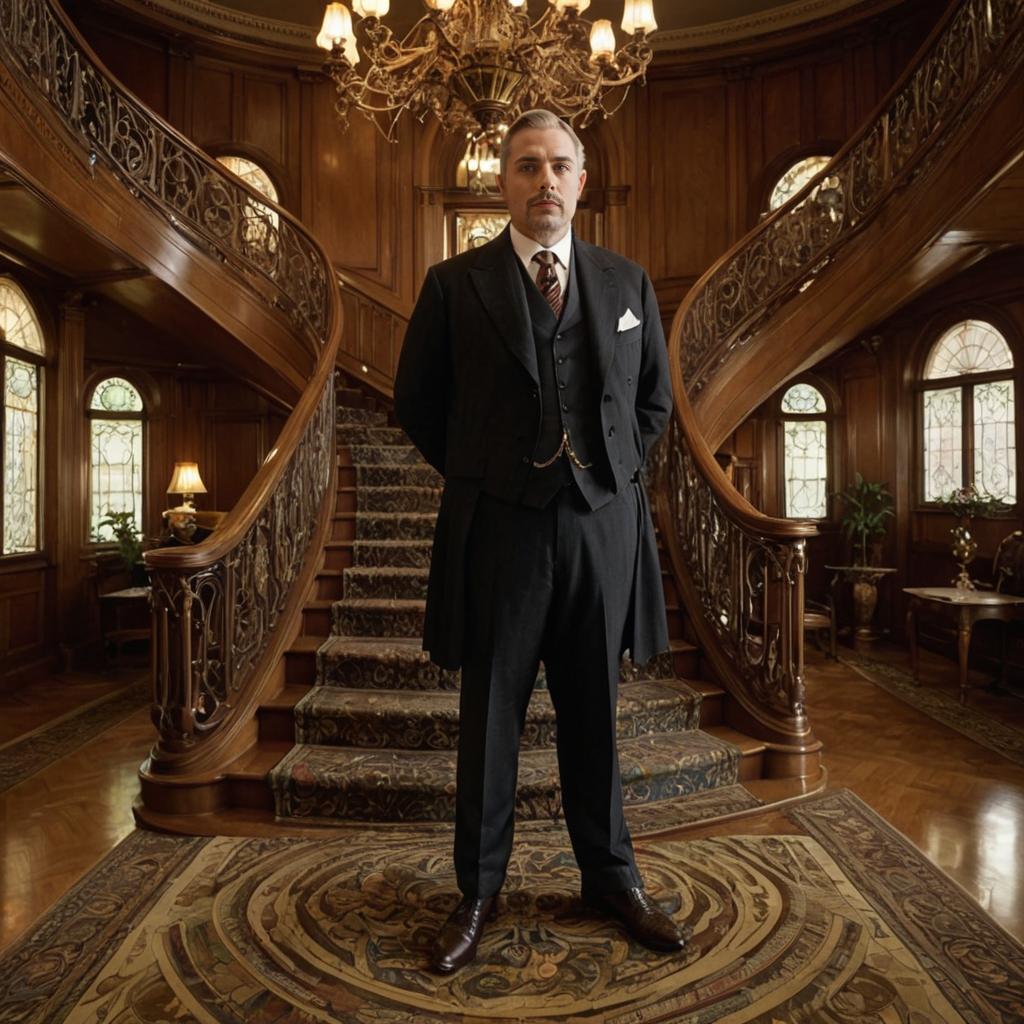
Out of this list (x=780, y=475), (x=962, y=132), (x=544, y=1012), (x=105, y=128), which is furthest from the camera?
(x=780, y=475)

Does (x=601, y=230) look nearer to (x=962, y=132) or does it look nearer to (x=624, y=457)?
(x=962, y=132)

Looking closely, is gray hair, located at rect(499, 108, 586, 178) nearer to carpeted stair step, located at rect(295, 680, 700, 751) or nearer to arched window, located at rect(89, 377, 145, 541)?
carpeted stair step, located at rect(295, 680, 700, 751)

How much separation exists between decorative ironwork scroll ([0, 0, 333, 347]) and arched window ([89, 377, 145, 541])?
233 cm

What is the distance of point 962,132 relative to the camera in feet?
14.5

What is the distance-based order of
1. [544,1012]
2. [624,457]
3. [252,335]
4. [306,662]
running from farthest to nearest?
[252,335] < [306,662] < [624,457] < [544,1012]

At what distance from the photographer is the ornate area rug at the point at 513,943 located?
6.03ft

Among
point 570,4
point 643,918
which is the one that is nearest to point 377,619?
point 643,918

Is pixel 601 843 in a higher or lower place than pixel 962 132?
lower

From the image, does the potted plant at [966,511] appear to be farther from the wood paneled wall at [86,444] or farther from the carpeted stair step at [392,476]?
the wood paneled wall at [86,444]

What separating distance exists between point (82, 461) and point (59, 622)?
136 centimetres

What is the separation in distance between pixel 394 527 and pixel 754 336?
279 centimetres

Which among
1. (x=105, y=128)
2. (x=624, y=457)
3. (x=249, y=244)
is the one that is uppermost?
(x=105, y=128)

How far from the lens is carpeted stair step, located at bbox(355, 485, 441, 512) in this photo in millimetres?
4859

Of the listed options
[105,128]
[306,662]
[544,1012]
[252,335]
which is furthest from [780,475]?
[544,1012]
